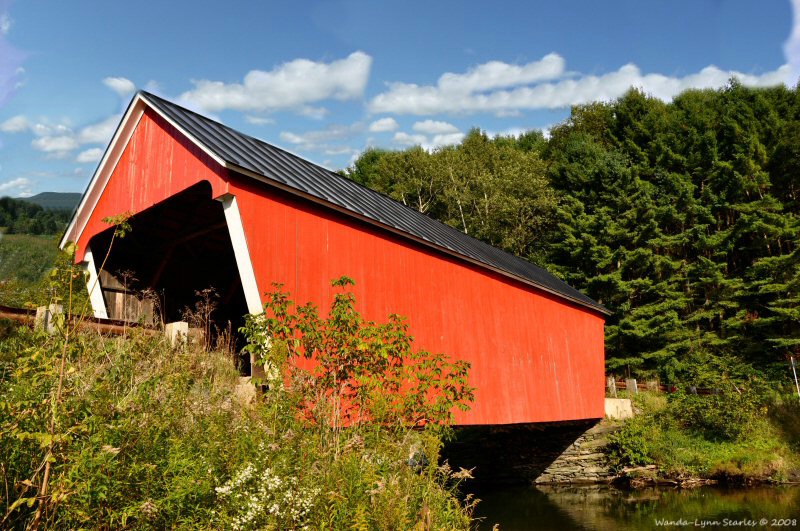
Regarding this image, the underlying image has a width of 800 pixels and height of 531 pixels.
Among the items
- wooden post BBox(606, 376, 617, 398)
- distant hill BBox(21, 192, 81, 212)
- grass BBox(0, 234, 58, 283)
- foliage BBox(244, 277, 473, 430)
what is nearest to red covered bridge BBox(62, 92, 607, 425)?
foliage BBox(244, 277, 473, 430)

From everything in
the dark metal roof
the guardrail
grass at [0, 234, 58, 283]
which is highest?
grass at [0, 234, 58, 283]

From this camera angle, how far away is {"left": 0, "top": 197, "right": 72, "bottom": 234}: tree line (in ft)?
168

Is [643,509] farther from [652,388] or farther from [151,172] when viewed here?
[151,172]

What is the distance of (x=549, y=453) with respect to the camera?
18.4m

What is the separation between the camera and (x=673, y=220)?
26.3m

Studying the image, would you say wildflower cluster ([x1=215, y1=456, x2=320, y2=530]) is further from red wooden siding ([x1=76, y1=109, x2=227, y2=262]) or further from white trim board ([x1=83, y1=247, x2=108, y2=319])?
white trim board ([x1=83, y1=247, x2=108, y2=319])

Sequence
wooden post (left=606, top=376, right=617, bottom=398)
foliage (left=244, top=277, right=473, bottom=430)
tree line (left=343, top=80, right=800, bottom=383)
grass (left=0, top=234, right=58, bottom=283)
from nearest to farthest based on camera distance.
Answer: foliage (left=244, top=277, right=473, bottom=430) < wooden post (left=606, top=376, right=617, bottom=398) < tree line (left=343, top=80, right=800, bottom=383) < grass (left=0, top=234, right=58, bottom=283)

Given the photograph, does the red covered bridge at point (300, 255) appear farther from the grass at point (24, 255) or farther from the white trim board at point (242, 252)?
the grass at point (24, 255)

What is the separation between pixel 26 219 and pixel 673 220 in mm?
52483

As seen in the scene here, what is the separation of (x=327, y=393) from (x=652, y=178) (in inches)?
1028

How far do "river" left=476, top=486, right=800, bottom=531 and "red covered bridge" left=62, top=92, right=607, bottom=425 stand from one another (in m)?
2.04

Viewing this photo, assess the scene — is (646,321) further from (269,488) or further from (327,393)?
(269,488)

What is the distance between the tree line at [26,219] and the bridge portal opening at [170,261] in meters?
42.2

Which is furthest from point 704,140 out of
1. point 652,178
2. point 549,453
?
point 549,453
